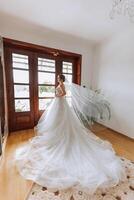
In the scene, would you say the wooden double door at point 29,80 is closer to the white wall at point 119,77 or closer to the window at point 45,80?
the window at point 45,80

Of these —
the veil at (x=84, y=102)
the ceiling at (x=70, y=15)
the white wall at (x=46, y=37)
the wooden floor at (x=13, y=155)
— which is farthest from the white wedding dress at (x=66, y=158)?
the white wall at (x=46, y=37)

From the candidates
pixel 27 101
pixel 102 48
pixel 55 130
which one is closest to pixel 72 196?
pixel 55 130

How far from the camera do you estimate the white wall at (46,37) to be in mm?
2797

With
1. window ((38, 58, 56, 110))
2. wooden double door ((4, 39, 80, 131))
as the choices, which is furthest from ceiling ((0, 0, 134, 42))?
window ((38, 58, 56, 110))

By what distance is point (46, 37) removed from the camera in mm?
3326

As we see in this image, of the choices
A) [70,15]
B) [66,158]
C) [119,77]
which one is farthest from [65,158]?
[70,15]

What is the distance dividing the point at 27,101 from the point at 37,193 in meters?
2.37

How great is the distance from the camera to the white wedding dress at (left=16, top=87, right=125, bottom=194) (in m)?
1.59

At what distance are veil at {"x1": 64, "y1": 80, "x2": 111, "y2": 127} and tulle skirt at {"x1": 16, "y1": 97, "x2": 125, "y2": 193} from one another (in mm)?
245

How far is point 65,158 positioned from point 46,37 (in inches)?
115

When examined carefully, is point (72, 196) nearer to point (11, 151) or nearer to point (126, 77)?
point (11, 151)

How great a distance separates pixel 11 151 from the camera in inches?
96.7

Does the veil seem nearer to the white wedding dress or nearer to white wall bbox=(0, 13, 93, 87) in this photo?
the white wedding dress

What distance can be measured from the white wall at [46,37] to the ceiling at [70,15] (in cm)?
20
